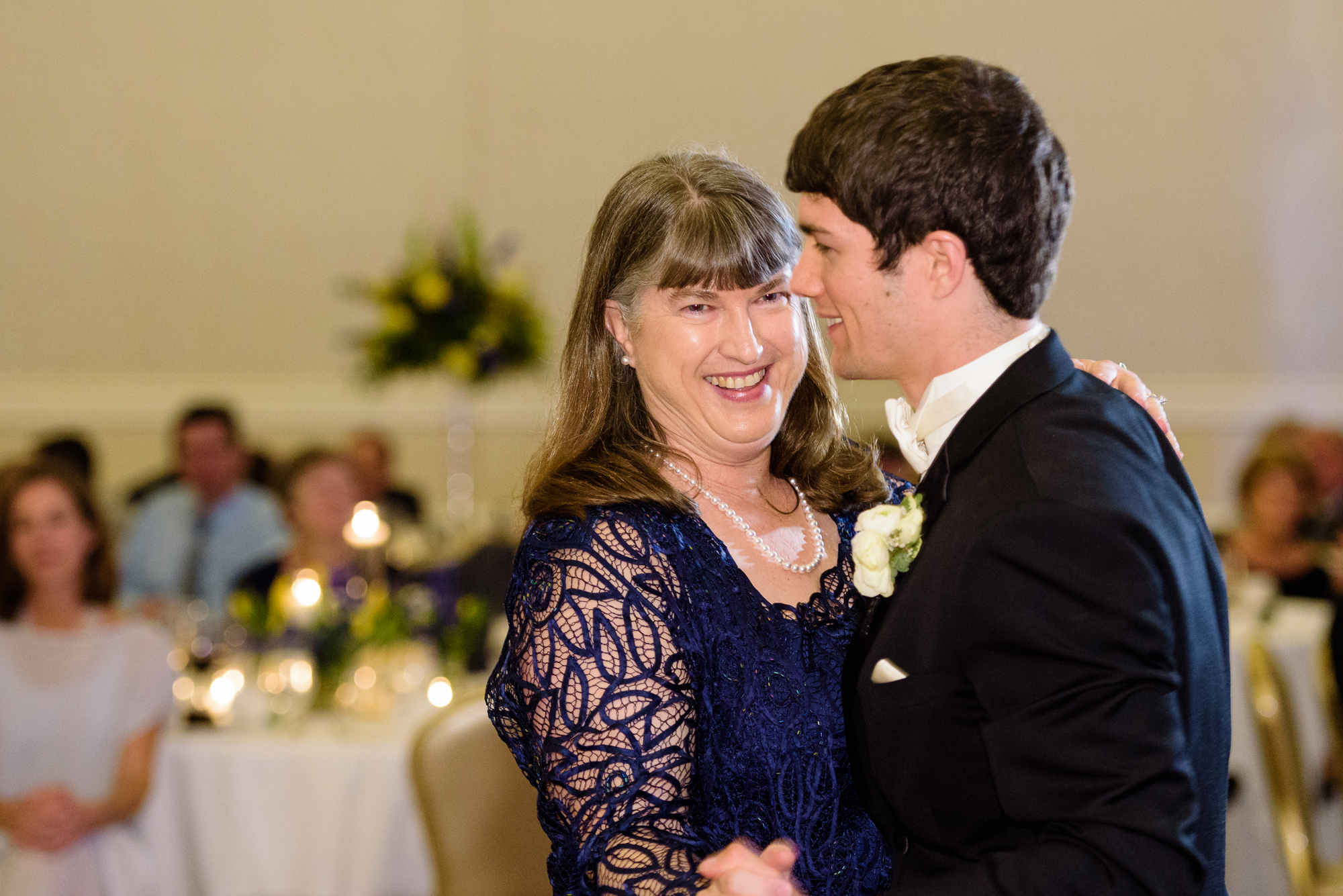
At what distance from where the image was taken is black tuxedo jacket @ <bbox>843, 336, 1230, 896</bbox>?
1264 millimetres

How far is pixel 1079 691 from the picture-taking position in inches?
49.9

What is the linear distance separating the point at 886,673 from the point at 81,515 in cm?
328

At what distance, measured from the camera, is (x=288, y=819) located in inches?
150

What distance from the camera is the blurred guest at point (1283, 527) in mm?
5676

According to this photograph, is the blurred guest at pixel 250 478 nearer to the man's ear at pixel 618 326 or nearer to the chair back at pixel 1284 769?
the chair back at pixel 1284 769

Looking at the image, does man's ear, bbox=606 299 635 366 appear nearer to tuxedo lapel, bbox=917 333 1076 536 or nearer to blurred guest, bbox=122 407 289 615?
tuxedo lapel, bbox=917 333 1076 536

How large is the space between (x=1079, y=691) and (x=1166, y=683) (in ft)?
0.28

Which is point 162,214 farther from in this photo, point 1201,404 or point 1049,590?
point 1049,590

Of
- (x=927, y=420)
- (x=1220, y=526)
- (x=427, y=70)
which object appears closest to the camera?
(x=927, y=420)

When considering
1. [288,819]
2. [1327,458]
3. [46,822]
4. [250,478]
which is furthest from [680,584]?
[1327,458]

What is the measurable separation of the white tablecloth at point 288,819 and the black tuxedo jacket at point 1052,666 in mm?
2512

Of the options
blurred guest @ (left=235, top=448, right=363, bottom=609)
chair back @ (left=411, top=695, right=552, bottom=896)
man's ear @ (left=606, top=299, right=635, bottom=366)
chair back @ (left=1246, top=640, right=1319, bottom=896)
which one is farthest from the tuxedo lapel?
blurred guest @ (left=235, top=448, right=363, bottom=609)

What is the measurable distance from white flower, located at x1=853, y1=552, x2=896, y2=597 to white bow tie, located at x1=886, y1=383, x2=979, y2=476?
0.43 feet

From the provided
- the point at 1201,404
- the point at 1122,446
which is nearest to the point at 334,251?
the point at 1201,404
